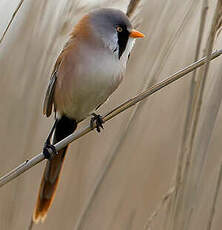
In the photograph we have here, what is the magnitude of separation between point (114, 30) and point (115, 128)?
349 millimetres

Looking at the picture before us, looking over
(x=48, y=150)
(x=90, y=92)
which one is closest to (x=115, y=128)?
(x=90, y=92)

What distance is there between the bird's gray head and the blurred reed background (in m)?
0.04

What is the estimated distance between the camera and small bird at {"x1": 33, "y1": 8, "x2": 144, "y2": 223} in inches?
59.2

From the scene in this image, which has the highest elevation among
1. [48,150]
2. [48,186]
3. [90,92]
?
[90,92]

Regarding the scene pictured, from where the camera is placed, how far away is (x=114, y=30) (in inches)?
61.4

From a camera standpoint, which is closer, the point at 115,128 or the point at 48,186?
the point at 48,186

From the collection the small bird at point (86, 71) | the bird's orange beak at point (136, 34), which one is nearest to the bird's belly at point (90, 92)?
the small bird at point (86, 71)

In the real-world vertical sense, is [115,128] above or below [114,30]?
below

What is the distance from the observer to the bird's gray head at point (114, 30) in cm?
152

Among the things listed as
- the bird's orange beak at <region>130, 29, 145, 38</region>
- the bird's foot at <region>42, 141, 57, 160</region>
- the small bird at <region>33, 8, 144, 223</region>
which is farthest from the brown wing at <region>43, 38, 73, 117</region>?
the bird's orange beak at <region>130, 29, 145, 38</region>

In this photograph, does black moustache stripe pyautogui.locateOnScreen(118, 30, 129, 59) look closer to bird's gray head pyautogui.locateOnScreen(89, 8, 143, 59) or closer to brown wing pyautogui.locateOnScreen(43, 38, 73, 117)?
bird's gray head pyautogui.locateOnScreen(89, 8, 143, 59)

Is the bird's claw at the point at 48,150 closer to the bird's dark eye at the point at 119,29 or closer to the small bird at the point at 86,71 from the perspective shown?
the small bird at the point at 86,71

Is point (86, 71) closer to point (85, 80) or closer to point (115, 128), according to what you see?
point (85, 80)

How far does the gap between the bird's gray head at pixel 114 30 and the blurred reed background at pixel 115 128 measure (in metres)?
0.04
